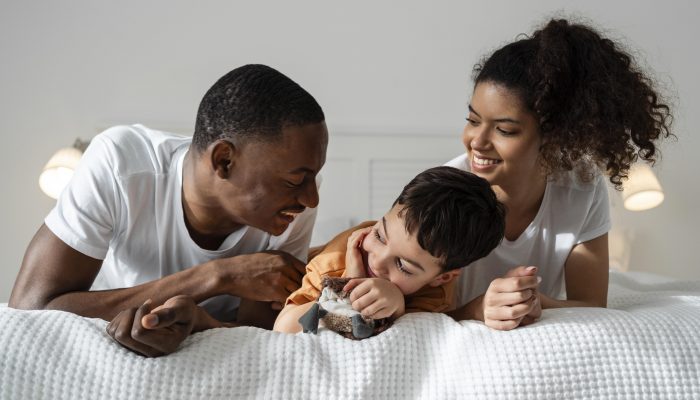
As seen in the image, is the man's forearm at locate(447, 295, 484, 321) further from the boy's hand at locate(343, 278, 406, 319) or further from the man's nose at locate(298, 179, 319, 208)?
the man's nose at locate(298, 179, 319, 208)

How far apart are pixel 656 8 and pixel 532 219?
2257 mm

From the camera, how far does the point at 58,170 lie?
113 inches

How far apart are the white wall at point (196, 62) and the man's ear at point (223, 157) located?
5.27 feet

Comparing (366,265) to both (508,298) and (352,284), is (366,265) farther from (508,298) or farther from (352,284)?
(508,298)

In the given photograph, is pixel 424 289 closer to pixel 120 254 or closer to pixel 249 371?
pixel 249 371

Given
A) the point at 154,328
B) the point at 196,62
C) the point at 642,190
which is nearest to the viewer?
the point at 154,328

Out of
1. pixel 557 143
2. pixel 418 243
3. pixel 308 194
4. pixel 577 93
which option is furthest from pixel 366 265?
pixel 577 93

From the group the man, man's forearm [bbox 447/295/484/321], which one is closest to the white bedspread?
man's forearm [bbox 447/295/484/321]

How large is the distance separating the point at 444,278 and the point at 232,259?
47 centimetres

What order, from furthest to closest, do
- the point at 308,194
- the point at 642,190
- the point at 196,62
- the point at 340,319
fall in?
the point at 642,190, the point at 196,62, the point at 308,194, the point at 340,319

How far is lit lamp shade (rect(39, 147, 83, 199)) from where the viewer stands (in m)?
2.85

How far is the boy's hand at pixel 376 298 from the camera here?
117 cm

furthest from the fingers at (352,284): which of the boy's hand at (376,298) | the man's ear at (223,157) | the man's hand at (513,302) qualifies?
the man's ear at (223,157)

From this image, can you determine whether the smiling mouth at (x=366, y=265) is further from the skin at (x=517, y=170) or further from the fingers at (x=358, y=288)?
the skin at (x=517, y=170)
